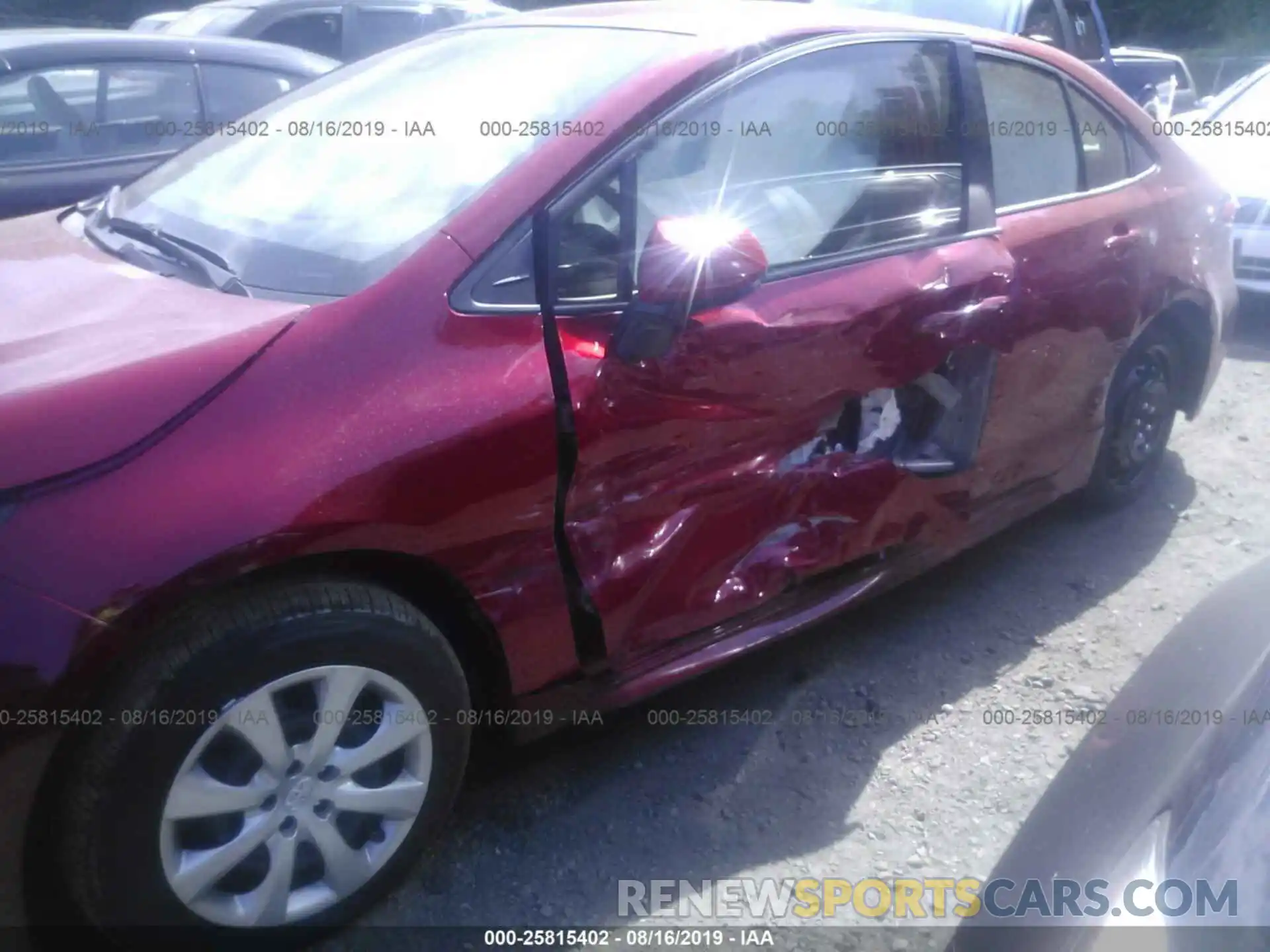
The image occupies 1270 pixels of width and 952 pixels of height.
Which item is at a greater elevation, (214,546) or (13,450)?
(13,450)

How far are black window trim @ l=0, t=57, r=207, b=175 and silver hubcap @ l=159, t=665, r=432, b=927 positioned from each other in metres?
3.07

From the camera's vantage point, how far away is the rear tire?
3.90 metres

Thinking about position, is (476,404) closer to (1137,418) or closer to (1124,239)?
(1124,239)

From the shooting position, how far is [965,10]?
7.07m

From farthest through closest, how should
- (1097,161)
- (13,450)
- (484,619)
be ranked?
1. (1097,161)
2. (484,619)
3. (13,450)

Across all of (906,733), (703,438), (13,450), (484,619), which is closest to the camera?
(13,450)

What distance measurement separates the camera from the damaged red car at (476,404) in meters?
1.91

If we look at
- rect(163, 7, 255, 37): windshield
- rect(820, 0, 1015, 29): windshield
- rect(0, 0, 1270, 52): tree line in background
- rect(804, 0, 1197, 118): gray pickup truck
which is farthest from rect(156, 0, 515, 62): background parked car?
rect(0, 0, 1270, 52): tree line in background

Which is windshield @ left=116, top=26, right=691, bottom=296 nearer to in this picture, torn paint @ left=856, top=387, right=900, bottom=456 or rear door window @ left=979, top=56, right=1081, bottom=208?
torn paint @ left=856, top=387, right=900, bottom=456

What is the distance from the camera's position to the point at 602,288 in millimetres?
2406

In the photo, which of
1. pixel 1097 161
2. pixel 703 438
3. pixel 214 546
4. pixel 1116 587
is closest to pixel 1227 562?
pixel 1116 587

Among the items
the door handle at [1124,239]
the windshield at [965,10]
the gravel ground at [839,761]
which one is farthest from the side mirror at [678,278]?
the windshield at [965,10]

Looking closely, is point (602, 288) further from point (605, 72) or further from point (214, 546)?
point (214, 546)

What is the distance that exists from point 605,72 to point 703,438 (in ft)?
2.79
